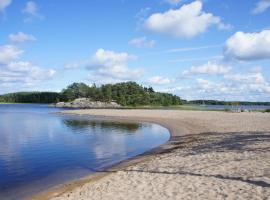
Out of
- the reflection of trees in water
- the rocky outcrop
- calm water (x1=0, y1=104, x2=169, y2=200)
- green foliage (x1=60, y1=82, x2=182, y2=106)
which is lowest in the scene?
calm water (x1=0, y1=104, x2=169, y2=200)

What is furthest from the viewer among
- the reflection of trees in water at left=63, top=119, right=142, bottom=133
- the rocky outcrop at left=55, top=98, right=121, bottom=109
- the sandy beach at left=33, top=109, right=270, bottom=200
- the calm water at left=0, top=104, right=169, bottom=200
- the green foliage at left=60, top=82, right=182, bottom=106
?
the green foliage at left=60, top=82, right=182, bottom=106

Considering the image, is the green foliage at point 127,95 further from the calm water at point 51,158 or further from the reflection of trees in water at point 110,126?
the calm water at point 51,158

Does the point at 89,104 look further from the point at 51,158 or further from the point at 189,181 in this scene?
the point at 189,181

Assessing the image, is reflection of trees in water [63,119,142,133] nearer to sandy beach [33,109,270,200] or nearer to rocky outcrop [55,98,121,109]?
sandy beach [33,109,270,200]

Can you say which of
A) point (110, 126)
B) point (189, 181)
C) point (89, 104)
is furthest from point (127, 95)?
point (189, 181)

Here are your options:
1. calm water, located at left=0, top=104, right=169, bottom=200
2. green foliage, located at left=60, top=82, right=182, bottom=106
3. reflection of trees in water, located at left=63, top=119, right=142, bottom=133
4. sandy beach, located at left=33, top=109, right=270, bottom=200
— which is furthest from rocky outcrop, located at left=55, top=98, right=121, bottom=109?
sandy beach, located at left=33, top=109, right=270, bottom=200

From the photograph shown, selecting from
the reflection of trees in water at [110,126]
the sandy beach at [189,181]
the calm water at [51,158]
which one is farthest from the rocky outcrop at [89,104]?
the sandy beach at [189,181]

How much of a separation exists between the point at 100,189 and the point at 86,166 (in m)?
7.69

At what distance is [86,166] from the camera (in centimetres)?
2212

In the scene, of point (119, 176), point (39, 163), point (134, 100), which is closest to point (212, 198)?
point (119, 176)

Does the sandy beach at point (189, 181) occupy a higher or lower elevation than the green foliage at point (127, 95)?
lower

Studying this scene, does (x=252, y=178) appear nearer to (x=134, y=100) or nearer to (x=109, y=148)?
(x=109, y=148)

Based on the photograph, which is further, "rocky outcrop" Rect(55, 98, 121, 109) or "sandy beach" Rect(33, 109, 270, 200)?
"rocky outcrop" Rect(55, 98, 121, 109)

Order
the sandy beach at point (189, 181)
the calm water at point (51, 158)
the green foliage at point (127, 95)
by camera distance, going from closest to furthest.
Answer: the sandy beach at point (189, 181) < the calm water at point (51, 158) < the green foliage at point (127, 95)
